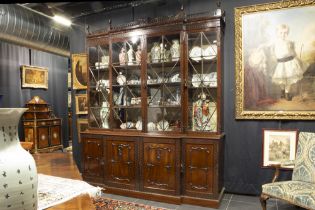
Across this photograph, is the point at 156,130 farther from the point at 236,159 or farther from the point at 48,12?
the point at 48,12

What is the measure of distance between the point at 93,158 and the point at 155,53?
1799mm

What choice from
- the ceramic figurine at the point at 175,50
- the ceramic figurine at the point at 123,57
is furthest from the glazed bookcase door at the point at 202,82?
the ceramic figurine at the point at 123,57

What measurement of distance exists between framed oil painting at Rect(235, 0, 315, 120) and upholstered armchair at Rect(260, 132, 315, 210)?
1.61ft

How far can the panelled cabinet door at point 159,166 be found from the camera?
10.3 ft

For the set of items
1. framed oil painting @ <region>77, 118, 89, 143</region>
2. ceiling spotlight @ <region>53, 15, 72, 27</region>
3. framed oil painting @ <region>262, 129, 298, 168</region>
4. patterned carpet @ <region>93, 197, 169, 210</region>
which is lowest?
patterned carpet @ <region>93, 197, 169, 210</region>

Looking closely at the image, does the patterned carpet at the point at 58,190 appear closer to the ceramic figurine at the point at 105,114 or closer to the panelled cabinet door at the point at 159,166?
the panelled cabinet door at the point at 159,166

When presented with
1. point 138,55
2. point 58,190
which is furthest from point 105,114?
point 58,190

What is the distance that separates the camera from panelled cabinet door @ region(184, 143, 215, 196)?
3.00 m

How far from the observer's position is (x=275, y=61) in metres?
3.13

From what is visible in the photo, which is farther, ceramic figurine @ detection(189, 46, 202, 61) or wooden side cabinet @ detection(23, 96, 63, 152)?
wooden side cabinet @ detection(23, 96, 63, 152)

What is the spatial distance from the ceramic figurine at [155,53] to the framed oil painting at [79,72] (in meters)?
1.47

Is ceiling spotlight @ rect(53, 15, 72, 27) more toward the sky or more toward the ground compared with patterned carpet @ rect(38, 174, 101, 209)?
more toward the sky

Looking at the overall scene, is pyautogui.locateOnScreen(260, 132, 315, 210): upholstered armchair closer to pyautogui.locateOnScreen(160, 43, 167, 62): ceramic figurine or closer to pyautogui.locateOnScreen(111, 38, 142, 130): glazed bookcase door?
pyautogui.locateOnScreen(111, 38, 142, 130): glazed bookcase door

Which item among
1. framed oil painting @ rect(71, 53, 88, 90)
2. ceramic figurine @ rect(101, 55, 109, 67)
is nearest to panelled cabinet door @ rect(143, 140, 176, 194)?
ceramic figurine @ rect(101, 55, 109, 67)
